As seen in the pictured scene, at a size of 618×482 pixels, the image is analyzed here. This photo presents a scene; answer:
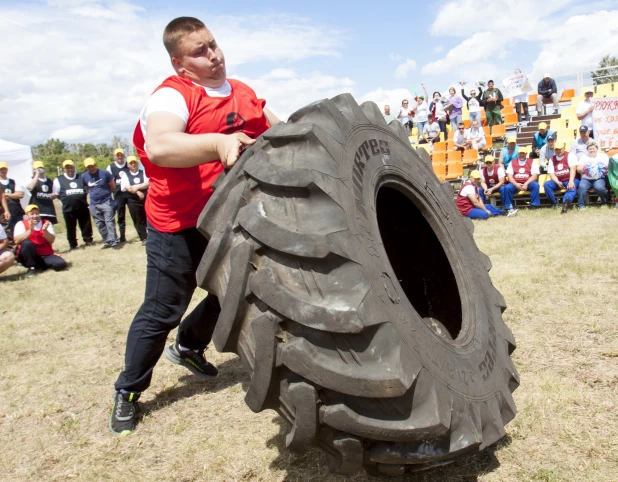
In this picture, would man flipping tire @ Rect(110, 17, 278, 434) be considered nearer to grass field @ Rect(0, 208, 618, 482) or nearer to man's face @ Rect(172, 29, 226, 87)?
man's face @ Rect(172, 29, 226, 87)

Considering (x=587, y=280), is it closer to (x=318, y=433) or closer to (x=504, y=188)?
(x=318, y=433)

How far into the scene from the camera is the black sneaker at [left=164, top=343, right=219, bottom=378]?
3629 mm

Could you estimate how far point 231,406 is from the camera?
129 inches

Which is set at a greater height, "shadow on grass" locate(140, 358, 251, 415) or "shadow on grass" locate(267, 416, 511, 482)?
"shadow on grass" locate(267, 416, 511, 482)

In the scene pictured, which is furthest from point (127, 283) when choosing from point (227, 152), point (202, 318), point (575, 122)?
point (575, 122)

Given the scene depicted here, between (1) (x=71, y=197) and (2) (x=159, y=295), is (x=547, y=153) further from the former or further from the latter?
(2) (x=159, y=295)

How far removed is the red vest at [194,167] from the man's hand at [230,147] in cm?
40

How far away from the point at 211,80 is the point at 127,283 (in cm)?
538

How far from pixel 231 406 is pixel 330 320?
6.11 ft

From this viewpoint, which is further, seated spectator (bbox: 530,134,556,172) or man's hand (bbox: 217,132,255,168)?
seated spectator (bbox: 530,134,556,172)

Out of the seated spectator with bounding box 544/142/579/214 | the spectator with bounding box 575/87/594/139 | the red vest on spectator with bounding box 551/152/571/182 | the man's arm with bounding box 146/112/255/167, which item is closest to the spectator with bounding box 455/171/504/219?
the seated spectator with bounding box 544/142/579/214

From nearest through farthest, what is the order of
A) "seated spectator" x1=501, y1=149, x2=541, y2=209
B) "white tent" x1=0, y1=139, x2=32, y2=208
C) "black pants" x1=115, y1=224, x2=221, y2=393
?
"black pants" x1=115, y1=224, x2=221, y2=393
"seated spectator" x1=501, y1=149, x2=541, y2=209
"white tent" x1=0, y1=139, x2=32, y2=208

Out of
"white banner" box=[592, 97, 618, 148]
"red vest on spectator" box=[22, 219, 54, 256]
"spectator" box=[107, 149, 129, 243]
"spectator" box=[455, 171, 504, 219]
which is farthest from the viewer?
"white banner" box=[592, 97, 618, 148]

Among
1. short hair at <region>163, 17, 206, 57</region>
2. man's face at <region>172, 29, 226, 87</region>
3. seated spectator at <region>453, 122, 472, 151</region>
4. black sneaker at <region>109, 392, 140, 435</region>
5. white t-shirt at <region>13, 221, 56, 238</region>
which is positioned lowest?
black sneaker at <region>109, 392, 140, 435</region>
